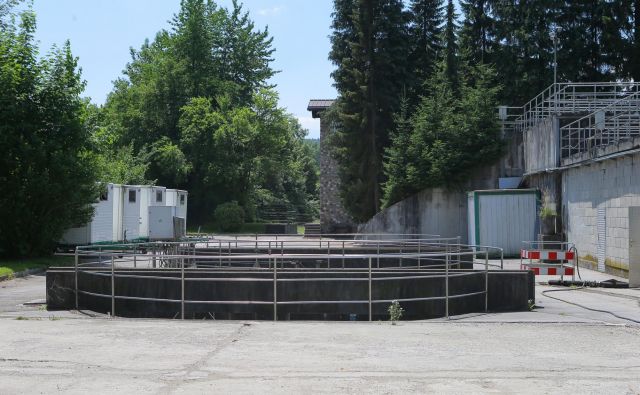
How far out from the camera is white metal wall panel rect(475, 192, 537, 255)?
29.1 meters

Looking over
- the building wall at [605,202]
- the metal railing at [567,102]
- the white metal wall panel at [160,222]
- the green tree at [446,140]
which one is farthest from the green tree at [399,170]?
the building wall at [605,202]

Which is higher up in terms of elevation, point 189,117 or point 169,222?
point 189,117

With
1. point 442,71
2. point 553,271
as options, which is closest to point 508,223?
point 553,271

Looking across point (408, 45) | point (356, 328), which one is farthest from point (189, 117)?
point (356, 328)

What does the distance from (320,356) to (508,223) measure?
2190 centimetres

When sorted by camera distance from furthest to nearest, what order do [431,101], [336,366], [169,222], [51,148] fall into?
[431,101], [169,222], [51,148], [336,366]

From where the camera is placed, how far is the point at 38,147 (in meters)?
25.4

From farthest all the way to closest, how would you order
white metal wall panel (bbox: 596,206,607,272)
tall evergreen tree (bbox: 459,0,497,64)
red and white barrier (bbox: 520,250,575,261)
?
tall evergreen tree (bbox: 459,0,497,64), white metal wall panel (bbox: 596,206,607,272), red and white barrier (bbox: 520,250,575,261)

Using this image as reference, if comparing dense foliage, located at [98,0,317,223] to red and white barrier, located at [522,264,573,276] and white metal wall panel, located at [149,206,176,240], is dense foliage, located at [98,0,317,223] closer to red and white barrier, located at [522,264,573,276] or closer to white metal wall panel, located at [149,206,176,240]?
white metal wall panel, located at [149,206,176,240]

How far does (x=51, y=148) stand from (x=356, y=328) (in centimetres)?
1854

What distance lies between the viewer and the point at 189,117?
6391 cm

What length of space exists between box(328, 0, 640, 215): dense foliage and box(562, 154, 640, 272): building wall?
10.2 metres

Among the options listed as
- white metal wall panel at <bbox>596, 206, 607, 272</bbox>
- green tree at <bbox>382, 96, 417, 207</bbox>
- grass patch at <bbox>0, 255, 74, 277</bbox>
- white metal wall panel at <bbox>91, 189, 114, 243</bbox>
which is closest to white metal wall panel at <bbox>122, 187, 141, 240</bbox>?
white metal wall panel at <bbox>91, 189, 114, 243</bbox>

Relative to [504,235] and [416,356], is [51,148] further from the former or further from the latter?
[416,356]
